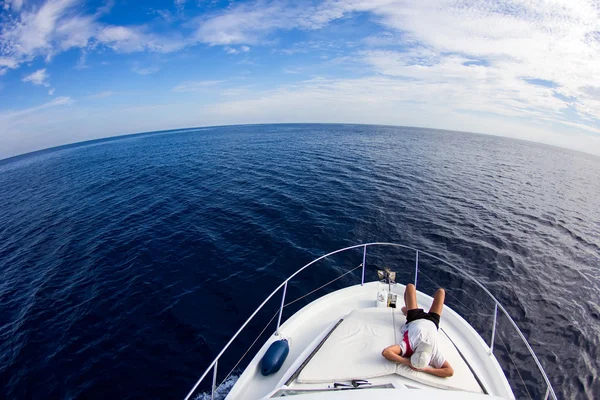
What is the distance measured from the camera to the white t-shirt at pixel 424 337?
500cm

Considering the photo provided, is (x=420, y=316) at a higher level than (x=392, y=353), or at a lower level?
higher

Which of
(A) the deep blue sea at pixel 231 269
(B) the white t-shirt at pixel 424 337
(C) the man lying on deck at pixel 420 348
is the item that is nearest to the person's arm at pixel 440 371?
(C) the man lying on deck at pixel 420 348

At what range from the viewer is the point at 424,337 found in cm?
525

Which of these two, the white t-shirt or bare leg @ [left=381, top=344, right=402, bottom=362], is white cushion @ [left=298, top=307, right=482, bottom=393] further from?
the white t-shirt

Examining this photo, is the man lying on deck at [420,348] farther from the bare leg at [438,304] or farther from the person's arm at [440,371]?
the bare leg at [438,304]

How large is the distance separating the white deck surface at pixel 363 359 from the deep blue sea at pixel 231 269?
3931 millimetres

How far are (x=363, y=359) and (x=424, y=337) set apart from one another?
1514mm

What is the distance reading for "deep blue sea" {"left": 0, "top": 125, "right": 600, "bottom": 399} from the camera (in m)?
8.94

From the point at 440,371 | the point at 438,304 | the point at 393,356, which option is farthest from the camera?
the point at 438,304

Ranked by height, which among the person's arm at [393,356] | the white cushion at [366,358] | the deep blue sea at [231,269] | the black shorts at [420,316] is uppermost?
the black shorts at [420,316]

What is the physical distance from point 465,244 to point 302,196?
14608 millimetres

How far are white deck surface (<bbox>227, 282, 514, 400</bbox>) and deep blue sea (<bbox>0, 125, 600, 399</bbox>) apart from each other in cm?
393

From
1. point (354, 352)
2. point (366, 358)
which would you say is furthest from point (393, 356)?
point (354, 352)

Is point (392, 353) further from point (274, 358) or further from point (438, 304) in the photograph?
point (274, 358)
